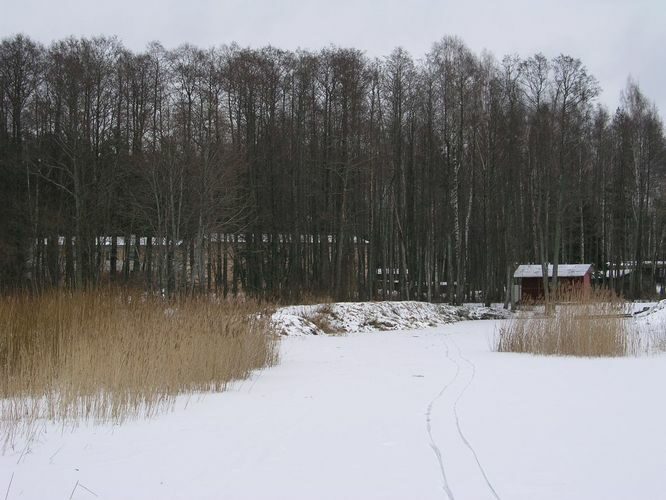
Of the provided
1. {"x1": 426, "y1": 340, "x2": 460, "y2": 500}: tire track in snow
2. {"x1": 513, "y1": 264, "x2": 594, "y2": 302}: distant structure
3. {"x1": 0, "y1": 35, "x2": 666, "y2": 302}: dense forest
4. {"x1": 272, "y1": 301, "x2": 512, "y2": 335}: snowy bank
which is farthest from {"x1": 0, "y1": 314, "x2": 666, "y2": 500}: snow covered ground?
{"x1": 513, "y1": 264, "x2": 594, "y2": 302}: distant structure

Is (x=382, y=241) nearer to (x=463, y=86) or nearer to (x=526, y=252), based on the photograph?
(x=463, y=86)

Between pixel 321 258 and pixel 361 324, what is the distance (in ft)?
→ 34.8

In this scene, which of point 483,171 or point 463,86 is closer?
point 463,86

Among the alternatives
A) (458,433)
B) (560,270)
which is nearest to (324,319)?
(458,433)

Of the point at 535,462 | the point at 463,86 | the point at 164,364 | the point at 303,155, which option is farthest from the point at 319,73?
the point at 535,462

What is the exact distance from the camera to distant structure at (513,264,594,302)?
1593 inches

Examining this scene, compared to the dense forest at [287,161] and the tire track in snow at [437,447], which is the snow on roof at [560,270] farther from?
the tire track in snow at [437,447]

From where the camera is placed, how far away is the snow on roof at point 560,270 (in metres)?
40.6

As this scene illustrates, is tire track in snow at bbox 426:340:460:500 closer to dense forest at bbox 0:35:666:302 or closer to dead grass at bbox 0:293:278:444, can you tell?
dead grass at bbox 0:293:278:444

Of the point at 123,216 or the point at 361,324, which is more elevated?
the point at 123,216

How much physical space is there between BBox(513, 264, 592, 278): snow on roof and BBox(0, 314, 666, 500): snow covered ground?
107 ft

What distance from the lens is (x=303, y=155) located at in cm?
3478

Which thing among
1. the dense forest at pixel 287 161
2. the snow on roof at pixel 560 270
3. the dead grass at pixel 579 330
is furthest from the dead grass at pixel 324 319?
the snow on roof at pixel 560 270

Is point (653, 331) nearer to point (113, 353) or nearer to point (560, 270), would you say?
point (113, 353)
